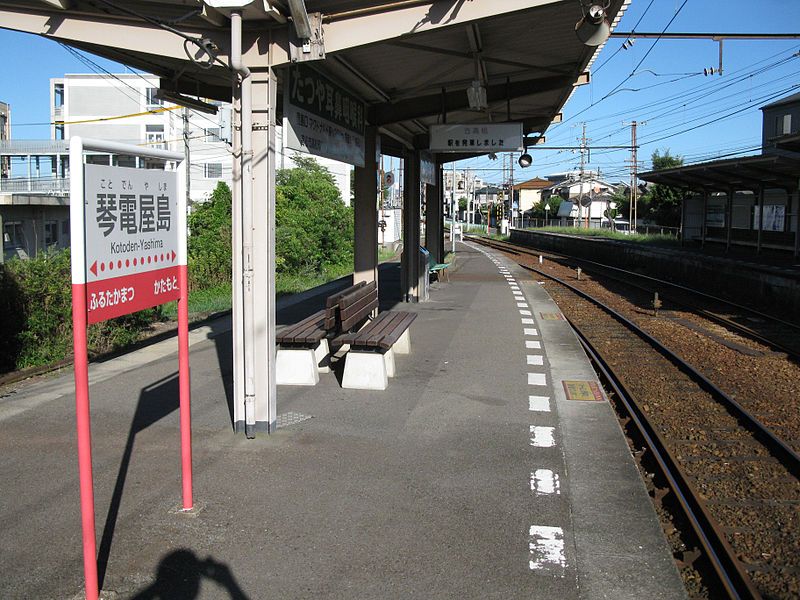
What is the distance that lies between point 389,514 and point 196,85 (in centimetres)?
629

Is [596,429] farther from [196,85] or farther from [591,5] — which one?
[196,85]

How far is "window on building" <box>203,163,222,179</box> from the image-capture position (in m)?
52.6

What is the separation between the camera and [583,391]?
8.96 meters

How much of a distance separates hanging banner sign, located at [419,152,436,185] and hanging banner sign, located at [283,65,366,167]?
21.1 ft

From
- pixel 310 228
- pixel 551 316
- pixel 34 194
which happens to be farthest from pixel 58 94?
pixel 551 316

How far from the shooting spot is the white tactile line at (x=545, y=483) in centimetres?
568

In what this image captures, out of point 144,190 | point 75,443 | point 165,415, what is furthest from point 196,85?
point 144,190

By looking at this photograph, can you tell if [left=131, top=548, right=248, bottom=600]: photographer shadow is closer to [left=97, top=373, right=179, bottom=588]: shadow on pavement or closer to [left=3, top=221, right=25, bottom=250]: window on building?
[left=97, top=373, right=179, bottom=588]: shadow on pavement

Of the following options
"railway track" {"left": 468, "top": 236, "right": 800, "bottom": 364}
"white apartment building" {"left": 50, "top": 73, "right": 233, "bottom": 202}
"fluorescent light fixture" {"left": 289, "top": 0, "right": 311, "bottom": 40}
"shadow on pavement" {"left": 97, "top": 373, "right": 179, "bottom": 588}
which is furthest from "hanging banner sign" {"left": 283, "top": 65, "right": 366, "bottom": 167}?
"white apartment building" {"left": 50, "top": 73, "right": 233, "bottom": 202}

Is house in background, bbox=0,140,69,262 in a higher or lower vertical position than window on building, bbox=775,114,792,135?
lower

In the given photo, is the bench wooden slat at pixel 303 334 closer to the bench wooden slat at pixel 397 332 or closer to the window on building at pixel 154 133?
the bench wooden slat at pixel 397 332

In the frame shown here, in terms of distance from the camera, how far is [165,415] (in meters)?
7.59

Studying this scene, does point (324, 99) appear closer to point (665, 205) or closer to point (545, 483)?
point (545, 483)

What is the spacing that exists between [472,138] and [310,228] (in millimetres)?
16575
